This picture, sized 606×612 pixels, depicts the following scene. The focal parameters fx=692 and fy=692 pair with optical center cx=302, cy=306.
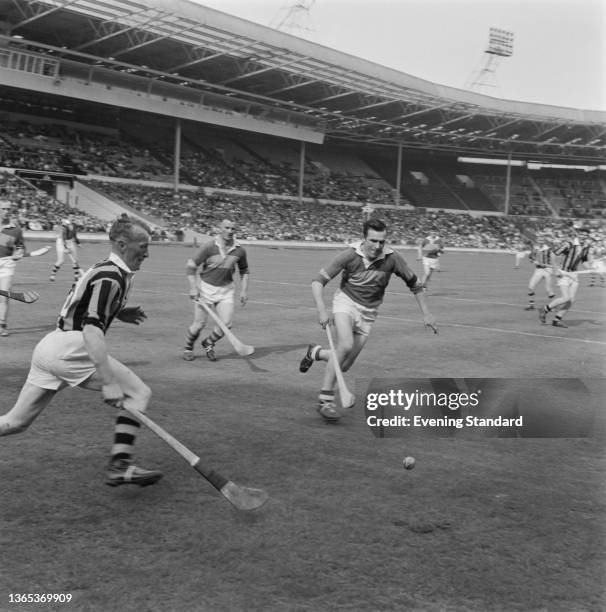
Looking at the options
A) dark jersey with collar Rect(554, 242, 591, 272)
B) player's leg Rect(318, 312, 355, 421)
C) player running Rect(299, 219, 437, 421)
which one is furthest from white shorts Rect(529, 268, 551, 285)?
player's leg Rect(318, 312, 355, 421)

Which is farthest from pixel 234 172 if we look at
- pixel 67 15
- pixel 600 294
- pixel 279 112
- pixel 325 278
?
pixel 325 278

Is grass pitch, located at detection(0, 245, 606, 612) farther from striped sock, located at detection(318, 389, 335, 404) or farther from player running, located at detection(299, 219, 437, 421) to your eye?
player running, located at detection(299, 219, 437, 421)

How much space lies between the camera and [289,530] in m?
4.52

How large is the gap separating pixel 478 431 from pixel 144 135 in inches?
Result: 2397


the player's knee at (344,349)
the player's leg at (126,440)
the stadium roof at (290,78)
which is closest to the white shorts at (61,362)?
the player's leg at (126,440)

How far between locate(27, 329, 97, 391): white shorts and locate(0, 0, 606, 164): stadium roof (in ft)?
138

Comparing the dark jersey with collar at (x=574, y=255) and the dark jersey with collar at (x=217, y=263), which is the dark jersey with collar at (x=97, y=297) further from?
the dark jersey with collar at (x=574, y=255)

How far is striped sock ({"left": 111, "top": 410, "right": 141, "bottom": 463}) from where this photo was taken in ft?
16.8

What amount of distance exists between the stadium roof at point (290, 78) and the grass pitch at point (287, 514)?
40.7 meters

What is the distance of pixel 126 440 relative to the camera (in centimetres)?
518

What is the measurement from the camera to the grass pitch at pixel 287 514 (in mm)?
3768

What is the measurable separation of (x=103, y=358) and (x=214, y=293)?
609cm

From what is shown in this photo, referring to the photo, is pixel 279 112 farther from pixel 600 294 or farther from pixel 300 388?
pixel 300 388

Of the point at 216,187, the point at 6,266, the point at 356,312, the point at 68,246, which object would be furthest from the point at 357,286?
the point at 216,187
